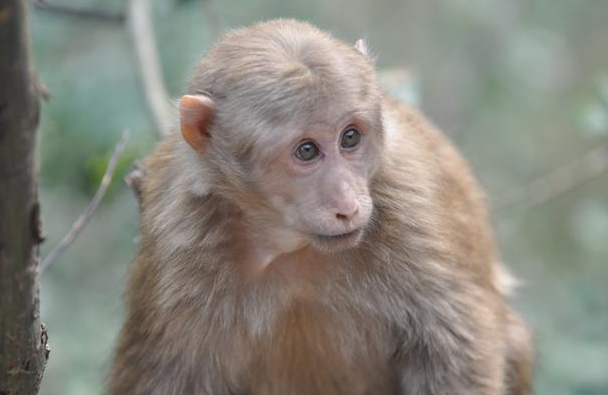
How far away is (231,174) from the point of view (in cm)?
463

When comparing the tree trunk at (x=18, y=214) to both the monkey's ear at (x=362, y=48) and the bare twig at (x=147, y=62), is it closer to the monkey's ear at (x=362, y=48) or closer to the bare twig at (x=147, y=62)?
the monkey's ear at (x=362, y=48)

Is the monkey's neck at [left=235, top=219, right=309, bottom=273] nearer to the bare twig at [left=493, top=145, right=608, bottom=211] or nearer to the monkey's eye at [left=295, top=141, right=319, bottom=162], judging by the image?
the monkey's eye at [left=295, top=141, right=319, bottom=162]

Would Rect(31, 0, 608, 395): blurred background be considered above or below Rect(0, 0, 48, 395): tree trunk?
above

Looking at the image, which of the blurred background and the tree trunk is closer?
the tree trunk

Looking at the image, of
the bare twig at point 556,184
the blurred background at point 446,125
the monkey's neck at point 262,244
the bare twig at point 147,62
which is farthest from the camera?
the bare twig at point 556,184

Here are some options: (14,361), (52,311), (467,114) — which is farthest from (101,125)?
(467,114)

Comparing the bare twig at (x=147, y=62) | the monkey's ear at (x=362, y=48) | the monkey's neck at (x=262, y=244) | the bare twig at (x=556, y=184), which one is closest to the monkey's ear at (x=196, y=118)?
the monkey's neck at (x=262, y=244)

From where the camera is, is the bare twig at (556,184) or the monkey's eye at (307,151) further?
the bare twig at (556,184)

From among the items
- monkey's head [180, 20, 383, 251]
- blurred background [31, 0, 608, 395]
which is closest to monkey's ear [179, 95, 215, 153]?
monkey's head [180, 20, 383, 251]

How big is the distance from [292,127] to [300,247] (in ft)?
2.36

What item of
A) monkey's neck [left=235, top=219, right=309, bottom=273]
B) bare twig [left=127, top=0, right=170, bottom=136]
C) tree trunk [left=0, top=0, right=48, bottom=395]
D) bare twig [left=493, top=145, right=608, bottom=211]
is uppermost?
bare twig [left=493, top=145, right=608, bottom=211]

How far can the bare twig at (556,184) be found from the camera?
7.99m

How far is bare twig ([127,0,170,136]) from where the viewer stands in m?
6.30

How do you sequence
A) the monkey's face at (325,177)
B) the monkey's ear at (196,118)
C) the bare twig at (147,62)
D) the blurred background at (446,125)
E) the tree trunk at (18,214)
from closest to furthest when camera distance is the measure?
the tree trunk at (18,214) → the monkey's face at (325,177) → the monkey's ear at (196,118) → the bare twig at (147,62) → the blurred background at (446,125)
